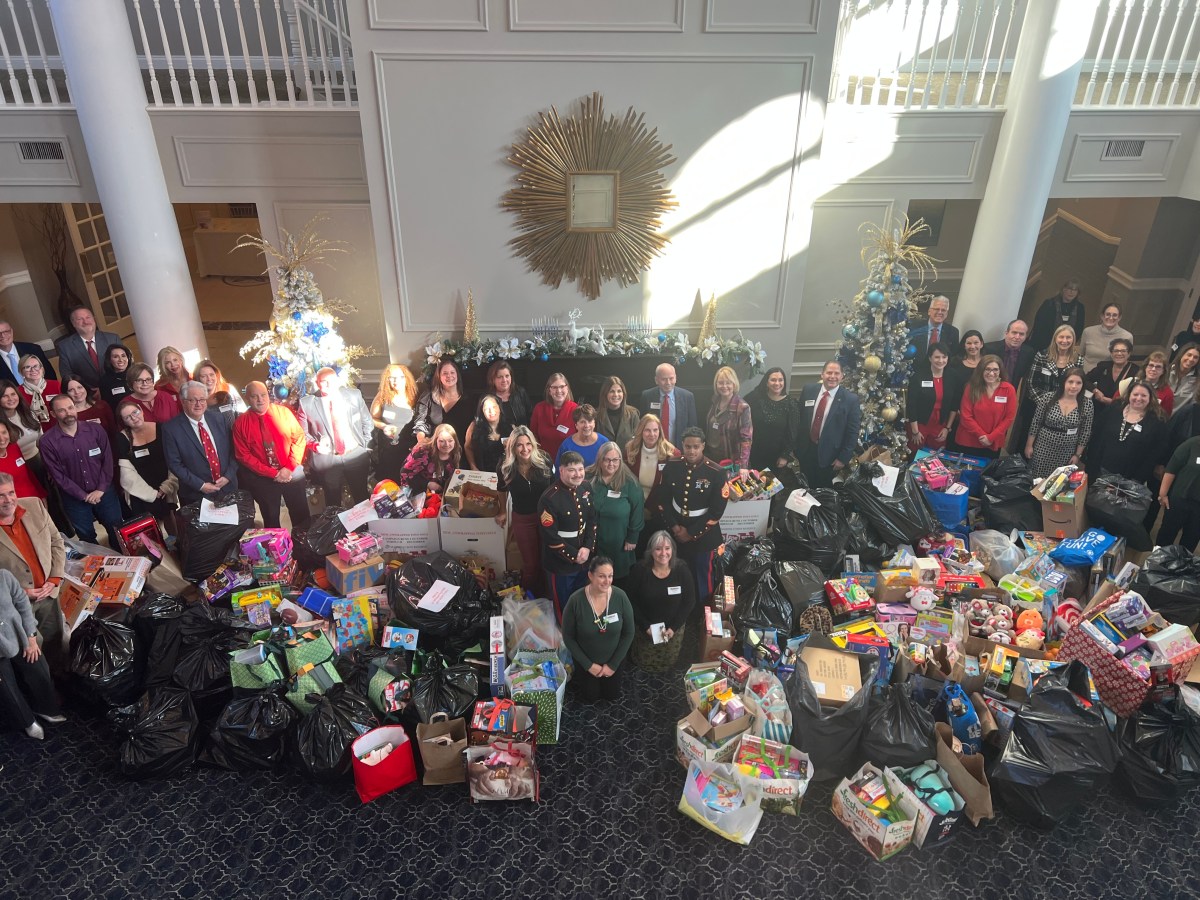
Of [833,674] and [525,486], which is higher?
[525,486]

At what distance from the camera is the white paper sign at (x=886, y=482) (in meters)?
5.62

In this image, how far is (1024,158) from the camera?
6715 mm

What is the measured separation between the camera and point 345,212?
23.6 feet

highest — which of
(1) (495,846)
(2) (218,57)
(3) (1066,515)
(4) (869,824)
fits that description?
(2) (218,57)

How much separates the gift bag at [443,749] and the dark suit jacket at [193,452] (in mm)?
2368

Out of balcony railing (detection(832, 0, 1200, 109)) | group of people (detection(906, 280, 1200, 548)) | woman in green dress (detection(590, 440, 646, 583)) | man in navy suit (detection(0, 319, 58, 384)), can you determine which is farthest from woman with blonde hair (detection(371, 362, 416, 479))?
balcony railing (detection(832, 0, 1200, 109))

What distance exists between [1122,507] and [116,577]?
6538 millimetres

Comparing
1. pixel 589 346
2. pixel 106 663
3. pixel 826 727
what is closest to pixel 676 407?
pixel 589 346

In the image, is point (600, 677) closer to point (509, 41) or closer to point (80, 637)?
point (80, 637)

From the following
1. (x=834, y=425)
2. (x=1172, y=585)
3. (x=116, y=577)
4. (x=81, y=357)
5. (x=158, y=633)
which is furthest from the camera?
(x=81, y=357)

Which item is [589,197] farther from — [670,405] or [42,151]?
[42,151]

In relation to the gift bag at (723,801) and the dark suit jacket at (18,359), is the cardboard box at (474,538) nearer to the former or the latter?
the gift bag at (723,801)

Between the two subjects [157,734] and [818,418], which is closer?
[157,734]

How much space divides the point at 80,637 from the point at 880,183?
23.1 feet
